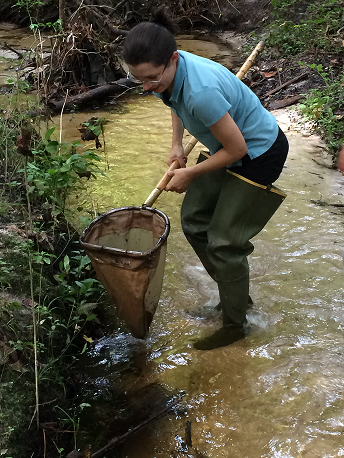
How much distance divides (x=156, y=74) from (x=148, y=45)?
130 mm

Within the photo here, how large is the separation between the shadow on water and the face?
159 centimetres

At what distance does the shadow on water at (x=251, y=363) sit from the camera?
217cm

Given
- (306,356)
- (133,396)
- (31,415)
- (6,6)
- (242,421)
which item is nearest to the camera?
(31,415)

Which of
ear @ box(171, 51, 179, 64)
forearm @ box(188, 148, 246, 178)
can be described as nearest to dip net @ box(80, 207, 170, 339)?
forearm @ box(188, 148, 246, 178)

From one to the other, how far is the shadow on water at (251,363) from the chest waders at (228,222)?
1.14ft

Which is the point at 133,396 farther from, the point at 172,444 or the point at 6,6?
the point at 6,6

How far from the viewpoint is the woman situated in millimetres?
1901

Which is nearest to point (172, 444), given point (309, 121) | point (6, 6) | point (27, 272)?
point (27, 272)

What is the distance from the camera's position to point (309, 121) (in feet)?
19.4

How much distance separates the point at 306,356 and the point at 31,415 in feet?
5.13

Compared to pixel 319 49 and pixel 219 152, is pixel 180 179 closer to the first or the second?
pixel 219 152

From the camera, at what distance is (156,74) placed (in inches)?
75.8

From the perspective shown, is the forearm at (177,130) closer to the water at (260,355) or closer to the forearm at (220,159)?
the forearm at (220,159)

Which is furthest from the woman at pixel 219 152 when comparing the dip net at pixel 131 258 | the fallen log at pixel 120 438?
the fallen log at pixel 120 438
